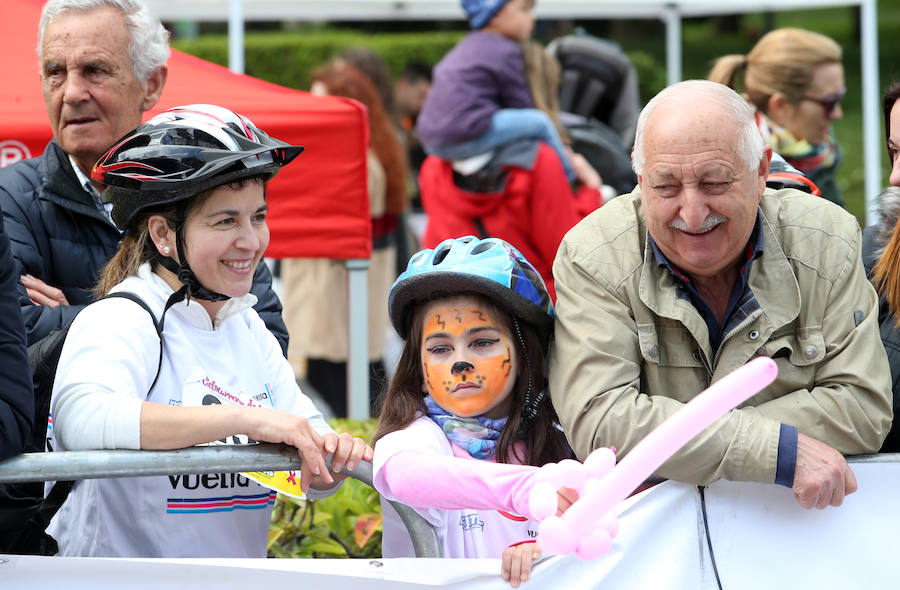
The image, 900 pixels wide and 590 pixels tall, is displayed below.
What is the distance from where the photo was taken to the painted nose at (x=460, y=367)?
2.99m

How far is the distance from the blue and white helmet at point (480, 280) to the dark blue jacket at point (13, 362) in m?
0.90

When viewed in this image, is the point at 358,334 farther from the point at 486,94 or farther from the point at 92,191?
the point at 92,191

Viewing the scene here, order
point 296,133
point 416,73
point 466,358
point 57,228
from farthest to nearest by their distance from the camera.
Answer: point 416,73, point 296,133, point 57,228, point 466,358

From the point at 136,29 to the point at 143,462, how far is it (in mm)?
1721

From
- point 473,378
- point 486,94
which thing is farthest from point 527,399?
point 486,94

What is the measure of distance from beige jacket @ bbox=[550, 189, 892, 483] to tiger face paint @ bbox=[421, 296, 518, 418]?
0.17 meters

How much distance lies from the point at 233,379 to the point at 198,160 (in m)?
0.54

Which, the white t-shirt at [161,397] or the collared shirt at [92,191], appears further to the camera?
→ the collared shirt at [92,191]

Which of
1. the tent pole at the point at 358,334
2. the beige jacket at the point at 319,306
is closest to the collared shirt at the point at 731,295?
the tent pole at the point at 358,334

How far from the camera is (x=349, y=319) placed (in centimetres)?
559

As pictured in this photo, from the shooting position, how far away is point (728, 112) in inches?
109

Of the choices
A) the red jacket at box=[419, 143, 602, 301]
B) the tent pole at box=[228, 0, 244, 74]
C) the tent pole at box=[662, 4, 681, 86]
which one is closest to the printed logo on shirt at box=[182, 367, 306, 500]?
the red jacket at box=[419, 143, 602, 301]

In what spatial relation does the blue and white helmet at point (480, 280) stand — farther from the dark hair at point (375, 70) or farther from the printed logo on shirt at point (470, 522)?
the dark hair at point (375, 70)

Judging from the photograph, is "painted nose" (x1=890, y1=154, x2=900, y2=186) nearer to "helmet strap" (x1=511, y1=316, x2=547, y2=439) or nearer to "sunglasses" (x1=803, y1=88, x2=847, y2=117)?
"helmet strap" (x1=511, y1=316, x2=547, y2=439)
